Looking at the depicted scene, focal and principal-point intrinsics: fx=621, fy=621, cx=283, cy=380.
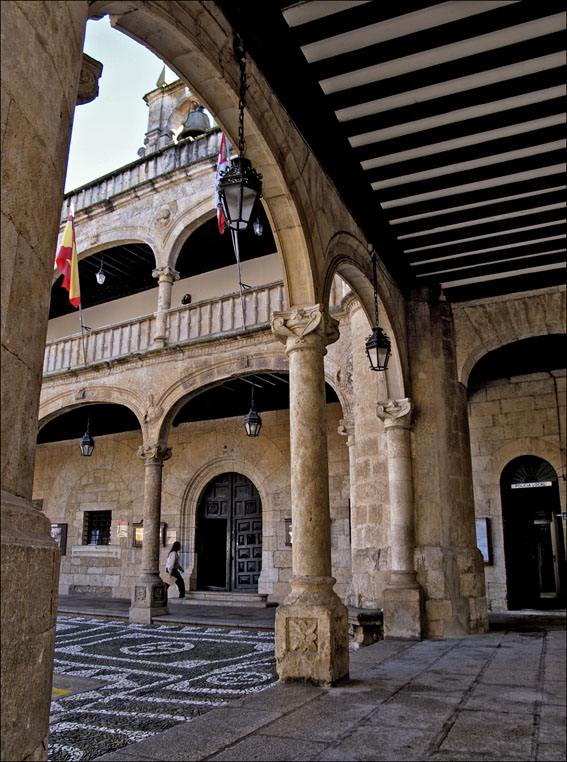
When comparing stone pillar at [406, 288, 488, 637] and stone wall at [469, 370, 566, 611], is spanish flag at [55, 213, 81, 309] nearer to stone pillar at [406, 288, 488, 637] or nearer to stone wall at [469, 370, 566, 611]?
stone pillar at [406, 288, 488, 637]

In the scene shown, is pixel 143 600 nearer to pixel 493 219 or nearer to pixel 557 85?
pixel 493 219

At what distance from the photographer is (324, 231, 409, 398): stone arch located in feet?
16.3

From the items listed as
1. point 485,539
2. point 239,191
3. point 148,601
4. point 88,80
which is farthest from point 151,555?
point 88,80

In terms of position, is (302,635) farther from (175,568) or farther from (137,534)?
(137,534)

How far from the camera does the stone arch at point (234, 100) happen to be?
3.03m

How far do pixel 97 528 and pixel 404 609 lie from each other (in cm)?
987

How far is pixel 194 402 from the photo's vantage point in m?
12.0

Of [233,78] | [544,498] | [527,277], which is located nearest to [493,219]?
[527,277]

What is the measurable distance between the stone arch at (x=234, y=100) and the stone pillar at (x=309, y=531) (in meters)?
0.28

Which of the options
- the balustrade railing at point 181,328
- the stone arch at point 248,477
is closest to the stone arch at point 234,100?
the balustrade railing at point 181,328

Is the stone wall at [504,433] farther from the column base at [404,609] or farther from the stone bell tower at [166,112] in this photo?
the stone bell tower at [166,112]

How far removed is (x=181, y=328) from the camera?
10.2 m

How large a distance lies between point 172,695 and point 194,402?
7.95 m

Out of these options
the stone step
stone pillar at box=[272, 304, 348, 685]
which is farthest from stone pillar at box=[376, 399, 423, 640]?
the stone step
